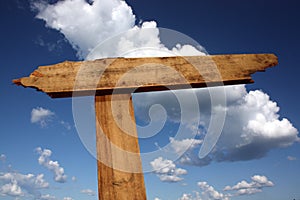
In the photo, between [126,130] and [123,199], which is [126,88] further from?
[123,199]

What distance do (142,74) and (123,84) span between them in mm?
222

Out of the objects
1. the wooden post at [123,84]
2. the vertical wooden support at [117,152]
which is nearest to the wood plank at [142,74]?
the wooden post at [123,84]

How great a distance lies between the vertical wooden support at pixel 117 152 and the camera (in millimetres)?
2404

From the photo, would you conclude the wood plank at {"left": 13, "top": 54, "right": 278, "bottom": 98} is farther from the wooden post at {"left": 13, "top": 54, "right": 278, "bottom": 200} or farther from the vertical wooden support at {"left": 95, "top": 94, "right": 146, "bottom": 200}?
the vertical wooden support at {"left": 95, "top": 94, "right": 146, "bottom": 200}

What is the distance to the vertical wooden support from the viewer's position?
7.89 ft

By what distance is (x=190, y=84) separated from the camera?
2883 millimetres

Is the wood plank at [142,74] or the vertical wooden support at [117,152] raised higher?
the wood plank at [142,74]

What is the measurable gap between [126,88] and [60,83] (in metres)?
0.61

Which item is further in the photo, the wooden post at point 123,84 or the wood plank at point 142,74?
the wood plank at point 142,74

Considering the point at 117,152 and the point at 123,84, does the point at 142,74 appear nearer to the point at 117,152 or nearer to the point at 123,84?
the point at 123,84

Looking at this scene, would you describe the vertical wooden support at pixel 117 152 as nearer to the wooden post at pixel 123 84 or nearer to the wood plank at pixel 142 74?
the wooden post at pixel 123 84

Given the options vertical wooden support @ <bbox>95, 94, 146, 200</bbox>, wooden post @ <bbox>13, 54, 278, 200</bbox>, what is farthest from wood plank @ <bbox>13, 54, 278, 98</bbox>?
vertical wooden support @ <bbox>95, 94, 146, 200</bbox>

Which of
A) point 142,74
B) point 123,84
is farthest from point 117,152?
point 142,74

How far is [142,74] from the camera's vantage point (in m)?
2.83
